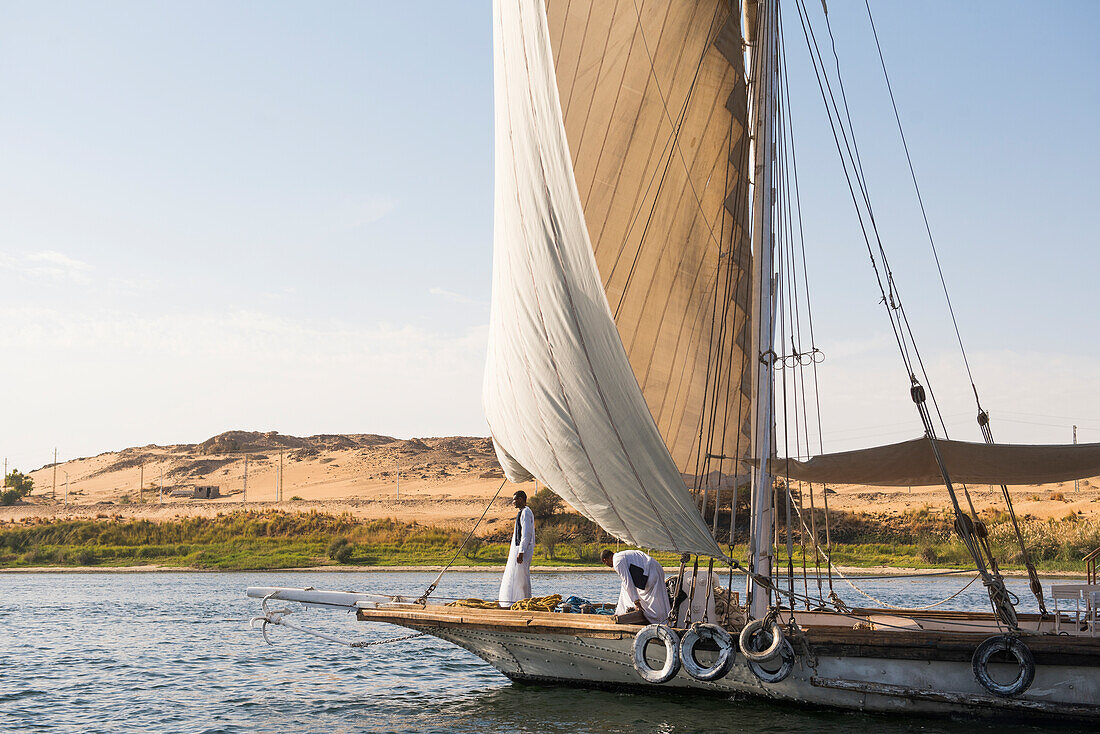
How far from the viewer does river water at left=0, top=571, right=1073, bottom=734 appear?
32.7 ft

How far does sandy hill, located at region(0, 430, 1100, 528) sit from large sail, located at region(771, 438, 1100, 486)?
35647 millimetres

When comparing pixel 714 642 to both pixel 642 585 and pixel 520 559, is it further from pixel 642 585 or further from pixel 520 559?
pixel 520 559

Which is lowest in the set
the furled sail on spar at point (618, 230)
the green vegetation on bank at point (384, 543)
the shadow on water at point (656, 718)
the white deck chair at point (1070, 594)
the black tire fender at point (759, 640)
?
the green vegetation on bank at point (384, 543)

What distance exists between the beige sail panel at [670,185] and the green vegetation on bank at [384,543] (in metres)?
22.8

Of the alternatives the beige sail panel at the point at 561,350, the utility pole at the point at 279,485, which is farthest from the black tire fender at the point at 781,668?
the utility pole at the point at 279,485

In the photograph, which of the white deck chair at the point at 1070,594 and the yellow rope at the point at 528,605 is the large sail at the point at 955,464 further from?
the yellow rope at the point at 528,605

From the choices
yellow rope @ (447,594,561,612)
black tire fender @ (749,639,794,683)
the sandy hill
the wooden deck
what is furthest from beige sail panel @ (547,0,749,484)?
the sandy hill

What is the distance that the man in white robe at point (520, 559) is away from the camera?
11.8 metres

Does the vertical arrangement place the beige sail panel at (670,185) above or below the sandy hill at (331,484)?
above

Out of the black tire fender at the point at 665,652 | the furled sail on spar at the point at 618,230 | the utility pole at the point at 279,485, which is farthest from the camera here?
the utility pole at the point at 279,485

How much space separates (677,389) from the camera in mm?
12922

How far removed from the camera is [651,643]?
10.2m

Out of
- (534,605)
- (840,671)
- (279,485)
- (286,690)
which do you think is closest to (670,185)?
(534,605)

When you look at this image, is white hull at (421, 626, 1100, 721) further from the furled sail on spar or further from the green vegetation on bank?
the green vegetation on bank
